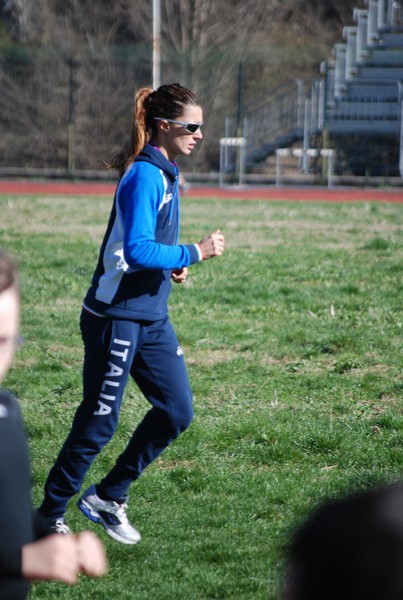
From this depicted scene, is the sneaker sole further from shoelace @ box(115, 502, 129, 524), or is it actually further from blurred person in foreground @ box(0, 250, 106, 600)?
blurred person in foreground @ box(0, 250, 106, 600)

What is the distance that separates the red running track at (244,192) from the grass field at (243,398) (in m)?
7.95

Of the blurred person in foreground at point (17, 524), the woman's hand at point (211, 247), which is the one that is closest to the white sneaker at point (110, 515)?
the woman's hand at point (211, 247)

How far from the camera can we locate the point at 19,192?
21578mm

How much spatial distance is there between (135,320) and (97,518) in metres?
0.96

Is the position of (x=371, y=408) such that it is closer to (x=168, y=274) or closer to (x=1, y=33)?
(x=168, y=274)

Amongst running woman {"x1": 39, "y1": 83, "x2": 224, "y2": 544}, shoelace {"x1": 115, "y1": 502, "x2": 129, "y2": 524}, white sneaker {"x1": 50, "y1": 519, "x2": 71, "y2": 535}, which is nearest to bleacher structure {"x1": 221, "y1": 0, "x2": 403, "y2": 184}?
running woman {"x1": 39, "y1": 83, "x2": 224, "y2": 544}

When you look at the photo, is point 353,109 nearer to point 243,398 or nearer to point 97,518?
point 243,398

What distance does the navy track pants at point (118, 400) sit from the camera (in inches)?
176

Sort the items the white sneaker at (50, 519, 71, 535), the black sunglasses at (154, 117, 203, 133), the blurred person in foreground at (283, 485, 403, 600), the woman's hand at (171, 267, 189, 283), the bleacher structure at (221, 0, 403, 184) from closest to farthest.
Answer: the blurred person in foreground at (283, 485, 403, 600), the white sneaker at (50, 519, 71, 535), the black sunglasses at (154, 117, 203, 133), the woman's hand at (171, 267, 189, 283), the bleacher structure at (221, 0, 403, 184)

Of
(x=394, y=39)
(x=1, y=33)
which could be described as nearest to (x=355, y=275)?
(x=394, y=39)

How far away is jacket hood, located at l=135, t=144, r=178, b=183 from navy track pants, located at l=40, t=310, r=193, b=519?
0.65 metres

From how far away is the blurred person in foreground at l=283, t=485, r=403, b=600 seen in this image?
1.19m

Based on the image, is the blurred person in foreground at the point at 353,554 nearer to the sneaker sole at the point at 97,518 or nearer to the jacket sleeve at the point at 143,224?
the jacket sleeve at the point at 143,224

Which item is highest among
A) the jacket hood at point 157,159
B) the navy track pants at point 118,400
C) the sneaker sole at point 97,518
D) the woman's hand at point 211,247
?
the jacket hood at point 157,159
